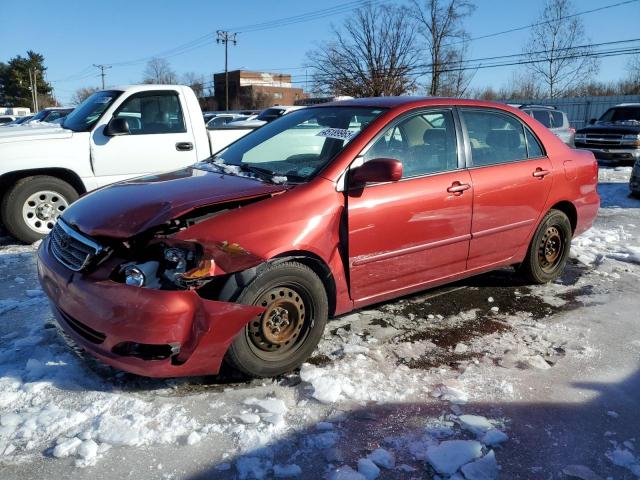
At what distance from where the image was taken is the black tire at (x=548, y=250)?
15.5 ft

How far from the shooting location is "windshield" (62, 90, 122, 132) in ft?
20.8

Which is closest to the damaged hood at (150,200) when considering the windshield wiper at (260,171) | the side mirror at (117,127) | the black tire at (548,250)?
the windshield wiper at (260,171)

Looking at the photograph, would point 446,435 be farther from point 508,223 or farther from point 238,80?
point 238,80

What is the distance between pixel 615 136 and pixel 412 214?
1407cm

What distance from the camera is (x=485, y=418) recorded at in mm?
2785

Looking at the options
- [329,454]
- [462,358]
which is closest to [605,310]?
[462,358]

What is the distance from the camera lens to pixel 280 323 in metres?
3.12

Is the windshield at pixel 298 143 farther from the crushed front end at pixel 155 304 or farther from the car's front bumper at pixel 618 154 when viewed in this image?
the car's front bumper at pixel 618 154

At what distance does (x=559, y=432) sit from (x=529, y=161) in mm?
2536

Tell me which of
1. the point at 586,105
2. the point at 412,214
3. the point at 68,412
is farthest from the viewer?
the point at 586,105

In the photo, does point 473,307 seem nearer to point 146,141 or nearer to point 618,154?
point 146,141

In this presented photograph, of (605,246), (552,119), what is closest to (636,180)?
(605,246)

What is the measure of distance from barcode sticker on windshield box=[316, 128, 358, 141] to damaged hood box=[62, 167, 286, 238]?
0.67 meters

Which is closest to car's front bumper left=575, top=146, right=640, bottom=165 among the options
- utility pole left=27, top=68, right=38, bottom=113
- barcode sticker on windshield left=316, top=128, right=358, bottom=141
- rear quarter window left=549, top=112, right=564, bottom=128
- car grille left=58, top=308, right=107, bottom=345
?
rear quarter window left=549, top=112, right=564, bottom=128
